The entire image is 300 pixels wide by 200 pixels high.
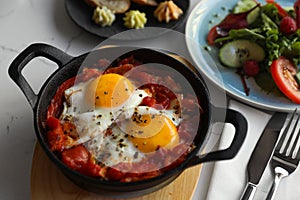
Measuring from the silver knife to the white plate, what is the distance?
100 millimetres

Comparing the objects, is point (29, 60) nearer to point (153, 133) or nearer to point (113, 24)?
point (153, 133)

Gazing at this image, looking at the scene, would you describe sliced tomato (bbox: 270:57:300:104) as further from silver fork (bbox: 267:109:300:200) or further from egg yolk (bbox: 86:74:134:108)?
egg yolk (bbox: 86:74:134:108)

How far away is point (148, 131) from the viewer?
1.75 m

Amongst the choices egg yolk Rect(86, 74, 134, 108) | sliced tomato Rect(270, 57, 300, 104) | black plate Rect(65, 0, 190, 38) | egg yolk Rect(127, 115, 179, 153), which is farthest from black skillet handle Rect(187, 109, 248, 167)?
black plate Rect(65, 0, 190, 38)

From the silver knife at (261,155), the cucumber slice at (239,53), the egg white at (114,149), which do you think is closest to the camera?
the egg white at (114,149)

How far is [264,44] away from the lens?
2.31 meters

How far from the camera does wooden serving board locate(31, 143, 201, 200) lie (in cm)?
174

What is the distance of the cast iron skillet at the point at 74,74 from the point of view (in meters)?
1.57

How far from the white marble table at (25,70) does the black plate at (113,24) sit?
2.1 inches

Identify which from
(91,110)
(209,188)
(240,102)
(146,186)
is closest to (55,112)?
(91,110)

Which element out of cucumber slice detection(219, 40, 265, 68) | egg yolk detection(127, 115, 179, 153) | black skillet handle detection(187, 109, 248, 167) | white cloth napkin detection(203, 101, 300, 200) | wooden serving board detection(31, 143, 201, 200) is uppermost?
cucumber slice detection(219, 40, 265, 68)

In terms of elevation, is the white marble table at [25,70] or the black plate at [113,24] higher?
the black plate at [113,24]

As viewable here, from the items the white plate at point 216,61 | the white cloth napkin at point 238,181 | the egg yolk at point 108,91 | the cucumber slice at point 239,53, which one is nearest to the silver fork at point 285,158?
the white cloth napkin at point 238,181

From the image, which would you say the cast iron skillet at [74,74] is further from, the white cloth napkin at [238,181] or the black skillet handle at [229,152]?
the white cloth napkin at [238,181]
